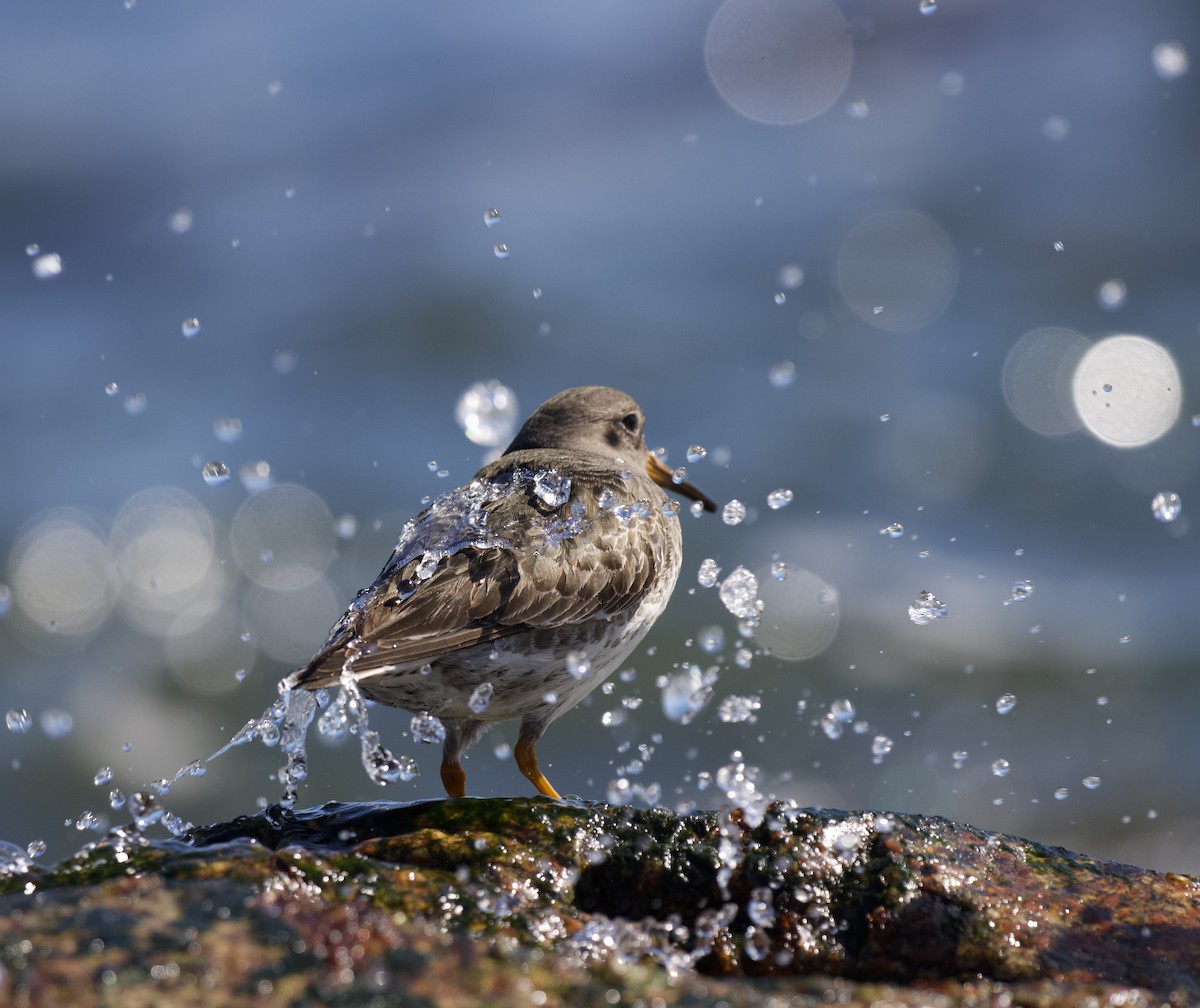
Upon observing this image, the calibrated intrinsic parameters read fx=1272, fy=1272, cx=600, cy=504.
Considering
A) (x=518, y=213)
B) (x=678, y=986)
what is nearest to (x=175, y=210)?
(x=518, y=213)

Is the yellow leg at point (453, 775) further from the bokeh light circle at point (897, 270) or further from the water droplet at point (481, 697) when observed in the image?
the bokeh light circle at point (897, 270)

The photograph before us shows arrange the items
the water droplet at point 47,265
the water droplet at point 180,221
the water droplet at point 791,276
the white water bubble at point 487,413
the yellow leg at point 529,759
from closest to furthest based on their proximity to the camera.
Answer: the yellow leg at point 529,759
the white water bubble at point 487,413
the water droplet at point 47,265
the water droplet at point 791,276
the water droplet at point 180,221

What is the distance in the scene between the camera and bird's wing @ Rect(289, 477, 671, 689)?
459 cm

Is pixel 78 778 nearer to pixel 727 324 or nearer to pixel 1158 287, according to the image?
pixel 727 324

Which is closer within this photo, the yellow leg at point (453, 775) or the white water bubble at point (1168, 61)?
the yellow leg at point (453, 775)

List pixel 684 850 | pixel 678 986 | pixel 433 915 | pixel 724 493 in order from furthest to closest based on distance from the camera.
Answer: pixel 724 493 < pixel 684 850 < pixel 433 915 < pixel 678 986

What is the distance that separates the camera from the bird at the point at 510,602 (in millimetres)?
4703

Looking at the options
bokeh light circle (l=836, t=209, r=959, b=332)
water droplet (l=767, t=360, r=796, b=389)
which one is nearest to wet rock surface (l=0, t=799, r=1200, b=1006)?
water droplet (l=767, t=360, r=796, b=389)

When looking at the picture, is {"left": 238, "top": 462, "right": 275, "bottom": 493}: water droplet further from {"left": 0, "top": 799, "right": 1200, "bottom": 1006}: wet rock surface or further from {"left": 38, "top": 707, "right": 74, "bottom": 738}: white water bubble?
{"left": 0, "top": 799, "right": 1200, "bottom": 1006}: wet rock surface

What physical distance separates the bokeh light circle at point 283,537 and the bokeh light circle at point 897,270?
646 cm

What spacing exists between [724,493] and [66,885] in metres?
8.99

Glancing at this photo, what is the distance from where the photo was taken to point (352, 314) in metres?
14.3

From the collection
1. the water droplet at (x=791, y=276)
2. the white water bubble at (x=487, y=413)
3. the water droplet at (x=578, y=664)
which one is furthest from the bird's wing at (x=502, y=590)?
the water droplet at (x=791, y=276)

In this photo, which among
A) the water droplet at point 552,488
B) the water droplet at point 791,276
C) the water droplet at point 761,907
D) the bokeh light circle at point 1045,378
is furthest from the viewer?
the water droplet at point 791,276
